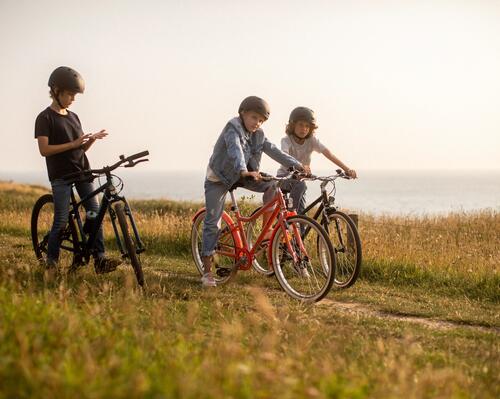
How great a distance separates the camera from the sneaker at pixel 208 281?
7757 mm

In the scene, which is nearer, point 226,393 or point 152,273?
point 226,393

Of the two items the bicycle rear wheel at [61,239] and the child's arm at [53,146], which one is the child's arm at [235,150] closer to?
the child's arm at [53,146]

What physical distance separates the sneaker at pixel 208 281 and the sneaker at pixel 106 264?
1.13 meters

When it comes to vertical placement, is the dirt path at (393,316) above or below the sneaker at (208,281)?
below

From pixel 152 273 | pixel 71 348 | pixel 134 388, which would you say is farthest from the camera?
pixel 152 273

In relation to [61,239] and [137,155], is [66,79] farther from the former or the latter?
[61,239]

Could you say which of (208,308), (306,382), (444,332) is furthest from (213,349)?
(444,332)

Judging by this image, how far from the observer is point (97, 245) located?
25.8 feet

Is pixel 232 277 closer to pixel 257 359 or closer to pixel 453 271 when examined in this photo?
pixel 453 271

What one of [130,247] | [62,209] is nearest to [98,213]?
[62,209]

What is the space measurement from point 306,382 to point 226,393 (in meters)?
0.50

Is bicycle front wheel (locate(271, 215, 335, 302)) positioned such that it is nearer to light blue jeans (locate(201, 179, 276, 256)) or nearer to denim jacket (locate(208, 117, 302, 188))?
light blue jeans (locate(201, 179, 276, 256))

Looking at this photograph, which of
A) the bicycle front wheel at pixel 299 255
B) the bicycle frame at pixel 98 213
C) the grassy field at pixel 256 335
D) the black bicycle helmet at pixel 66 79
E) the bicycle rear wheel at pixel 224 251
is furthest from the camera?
the bicycle rear wheel at pixel 224 251

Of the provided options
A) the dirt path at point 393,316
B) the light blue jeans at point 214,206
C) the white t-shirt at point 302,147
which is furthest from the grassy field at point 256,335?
the white t-shirt at point 302,147
